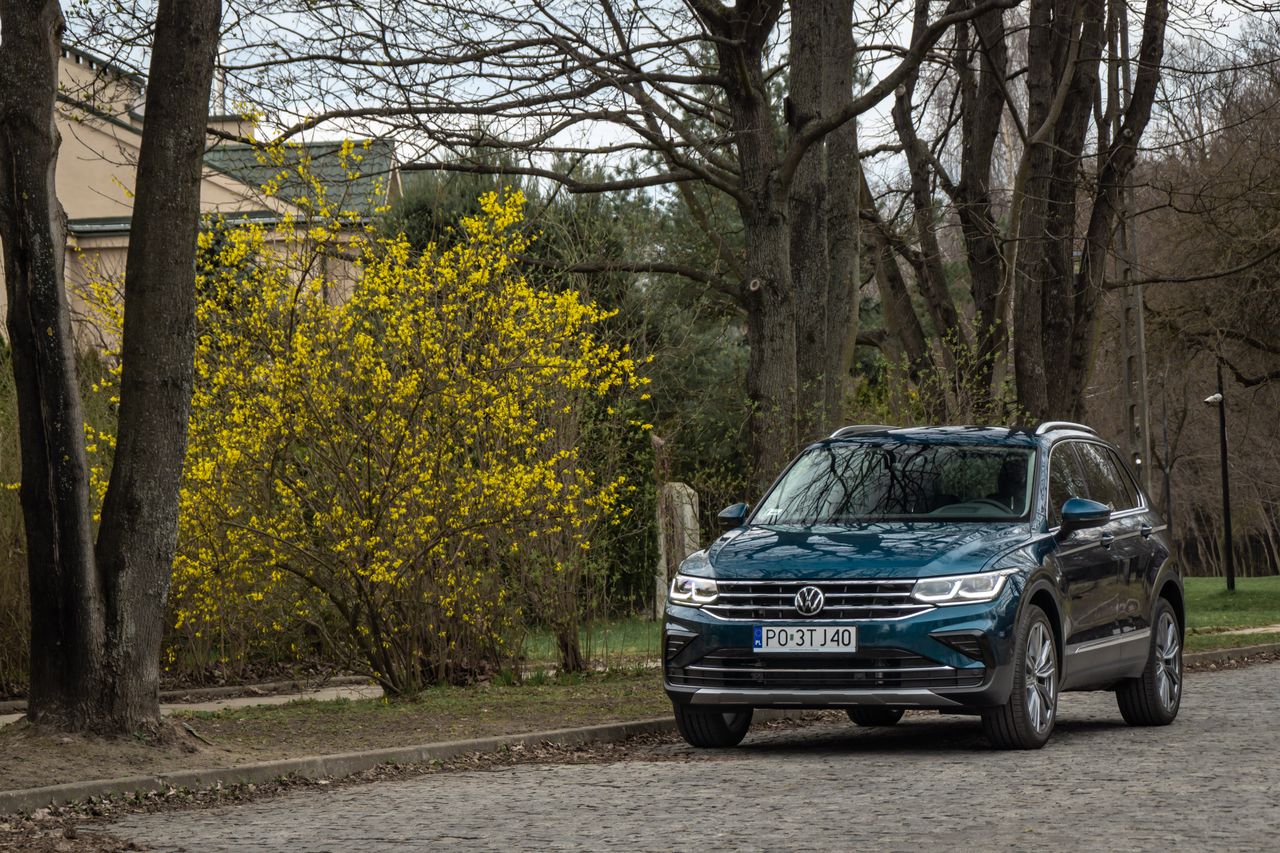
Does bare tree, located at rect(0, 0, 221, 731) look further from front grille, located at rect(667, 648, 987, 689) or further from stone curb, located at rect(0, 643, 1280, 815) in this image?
front grille, located at rect(667, 648, 987, 689)

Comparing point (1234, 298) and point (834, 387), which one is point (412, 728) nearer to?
point (834, 387)

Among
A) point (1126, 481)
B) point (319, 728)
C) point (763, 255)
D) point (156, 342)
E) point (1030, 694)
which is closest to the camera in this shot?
point (156, 342)

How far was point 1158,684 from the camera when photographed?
38.9ft

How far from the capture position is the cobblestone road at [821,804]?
7.09 meters

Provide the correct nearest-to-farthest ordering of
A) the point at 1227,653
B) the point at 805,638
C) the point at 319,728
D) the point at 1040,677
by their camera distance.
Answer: the point at 805,638
the point at 1040,677
the point at 319,728
the point at 1227,653

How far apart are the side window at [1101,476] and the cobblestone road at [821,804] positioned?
1.66 metres

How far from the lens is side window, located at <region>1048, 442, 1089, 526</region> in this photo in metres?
11.0

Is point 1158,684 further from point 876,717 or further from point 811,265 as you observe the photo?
point 811,265

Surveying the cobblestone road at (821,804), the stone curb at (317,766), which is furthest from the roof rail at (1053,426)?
the stone curb at (317,766)

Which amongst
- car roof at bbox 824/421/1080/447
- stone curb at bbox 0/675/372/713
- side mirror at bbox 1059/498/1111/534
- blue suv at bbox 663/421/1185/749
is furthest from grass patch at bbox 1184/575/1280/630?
side mirror at bbox 1059/498/1111/534

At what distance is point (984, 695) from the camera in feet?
31.4

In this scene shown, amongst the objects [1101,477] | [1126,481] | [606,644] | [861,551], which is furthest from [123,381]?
[1126,481]

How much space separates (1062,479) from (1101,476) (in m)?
0.89

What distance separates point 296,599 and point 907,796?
22.9 ft
